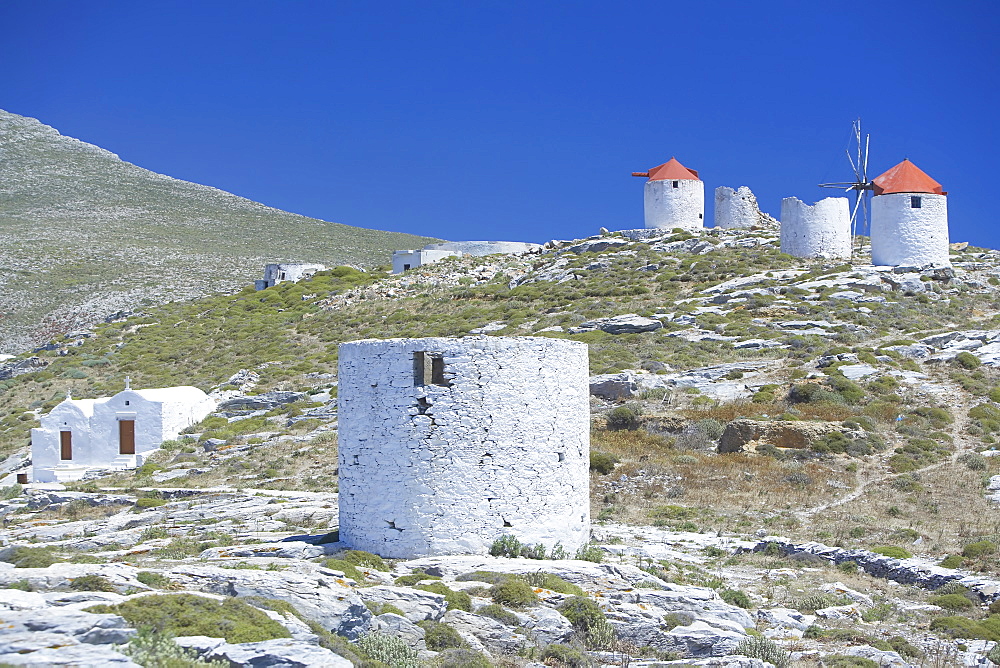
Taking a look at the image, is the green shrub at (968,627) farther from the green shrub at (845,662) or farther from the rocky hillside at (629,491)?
the green shrub at (845,662)

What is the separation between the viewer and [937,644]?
13.0m

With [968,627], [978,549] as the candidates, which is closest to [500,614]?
[968,627]

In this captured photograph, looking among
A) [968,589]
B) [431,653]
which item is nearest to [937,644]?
[968,589]

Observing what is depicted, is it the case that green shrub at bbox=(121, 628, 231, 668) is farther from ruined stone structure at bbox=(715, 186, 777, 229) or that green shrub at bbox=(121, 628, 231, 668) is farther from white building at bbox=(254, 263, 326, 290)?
white building at bbox=(254, 263, 326, 290)

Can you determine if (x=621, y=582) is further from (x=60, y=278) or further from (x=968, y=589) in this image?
(x=60, y=278)

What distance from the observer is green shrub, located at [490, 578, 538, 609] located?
12.6 meters

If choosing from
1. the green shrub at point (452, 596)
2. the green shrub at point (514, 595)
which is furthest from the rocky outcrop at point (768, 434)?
the green shrub at point (452, 596)

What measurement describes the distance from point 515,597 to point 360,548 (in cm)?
375

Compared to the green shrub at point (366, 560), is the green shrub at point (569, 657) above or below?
below

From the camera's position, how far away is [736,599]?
47.3 feet

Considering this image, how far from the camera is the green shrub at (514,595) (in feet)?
41.3

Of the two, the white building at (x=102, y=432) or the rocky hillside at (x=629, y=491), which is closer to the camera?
the rocky hillside at (x=629, y=491)

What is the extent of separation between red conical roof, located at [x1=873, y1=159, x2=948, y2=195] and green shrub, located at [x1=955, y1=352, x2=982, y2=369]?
569 inches

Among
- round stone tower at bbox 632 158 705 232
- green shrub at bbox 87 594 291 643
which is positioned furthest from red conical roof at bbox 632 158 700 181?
green shrub at bbox 87 594 291 643
